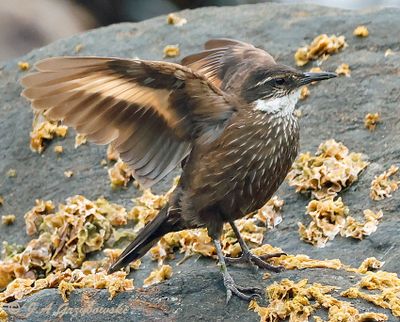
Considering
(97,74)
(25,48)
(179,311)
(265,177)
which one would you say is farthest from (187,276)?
(25,48)

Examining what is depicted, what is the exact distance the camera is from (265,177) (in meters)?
6.01

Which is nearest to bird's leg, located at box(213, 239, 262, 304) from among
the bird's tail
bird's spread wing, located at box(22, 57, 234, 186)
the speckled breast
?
the speckled breast

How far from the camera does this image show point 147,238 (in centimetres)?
628

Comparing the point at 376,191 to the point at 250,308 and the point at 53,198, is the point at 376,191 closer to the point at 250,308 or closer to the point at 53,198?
the point at 250,308

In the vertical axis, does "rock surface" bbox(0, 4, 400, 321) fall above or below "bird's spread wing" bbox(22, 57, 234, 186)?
below

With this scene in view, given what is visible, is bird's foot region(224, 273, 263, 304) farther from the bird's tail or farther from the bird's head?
the bird's head

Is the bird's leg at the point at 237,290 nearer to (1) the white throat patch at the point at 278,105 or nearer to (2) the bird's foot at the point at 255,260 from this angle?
(2) the bird's foot at the point at 255,260

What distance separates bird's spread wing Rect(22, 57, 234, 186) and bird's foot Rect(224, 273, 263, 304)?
0.83 metres

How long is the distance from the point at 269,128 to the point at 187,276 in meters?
1.01

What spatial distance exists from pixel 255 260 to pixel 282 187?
1.15 m

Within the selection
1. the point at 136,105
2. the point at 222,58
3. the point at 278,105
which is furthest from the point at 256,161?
the point at 222,58

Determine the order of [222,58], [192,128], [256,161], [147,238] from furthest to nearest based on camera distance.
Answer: [222,58]
[147,238]
[192,128]
[256,161]

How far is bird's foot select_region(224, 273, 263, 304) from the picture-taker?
5578 mm

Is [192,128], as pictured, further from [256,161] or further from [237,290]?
[237,290]
